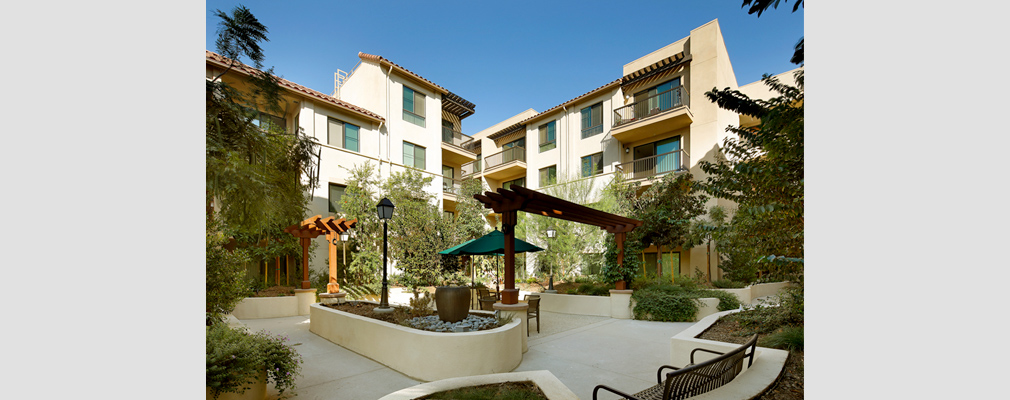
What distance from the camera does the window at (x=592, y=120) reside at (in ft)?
66.8

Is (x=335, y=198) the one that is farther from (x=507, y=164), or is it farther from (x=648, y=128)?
(x=648, y=128)

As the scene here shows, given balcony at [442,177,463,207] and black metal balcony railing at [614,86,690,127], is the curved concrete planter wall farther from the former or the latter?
black metal balcony railing at [614,86,690,127]

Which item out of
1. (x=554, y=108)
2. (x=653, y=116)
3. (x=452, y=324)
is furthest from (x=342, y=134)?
(x=653, y=116)

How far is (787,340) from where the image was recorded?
563 cm

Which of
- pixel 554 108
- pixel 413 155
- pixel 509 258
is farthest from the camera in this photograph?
pixel 554 108

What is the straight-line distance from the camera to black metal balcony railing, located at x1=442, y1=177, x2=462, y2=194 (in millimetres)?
21078

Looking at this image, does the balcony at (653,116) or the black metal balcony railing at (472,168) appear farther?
the black metal balcony railing at (472,168)

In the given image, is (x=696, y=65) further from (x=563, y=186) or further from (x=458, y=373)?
(x=458, y=373)

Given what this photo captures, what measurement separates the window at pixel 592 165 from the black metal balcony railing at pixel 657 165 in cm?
131

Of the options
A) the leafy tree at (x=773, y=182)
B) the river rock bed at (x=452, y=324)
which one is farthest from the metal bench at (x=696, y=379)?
the river rock bed at (x=452, y=324)

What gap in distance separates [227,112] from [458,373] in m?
4.54

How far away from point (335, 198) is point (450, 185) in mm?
7057

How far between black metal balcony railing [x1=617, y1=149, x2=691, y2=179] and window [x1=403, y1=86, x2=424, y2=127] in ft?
32.4

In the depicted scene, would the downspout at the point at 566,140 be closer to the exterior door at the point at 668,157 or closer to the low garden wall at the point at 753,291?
the exterior door at the point at 668,157
